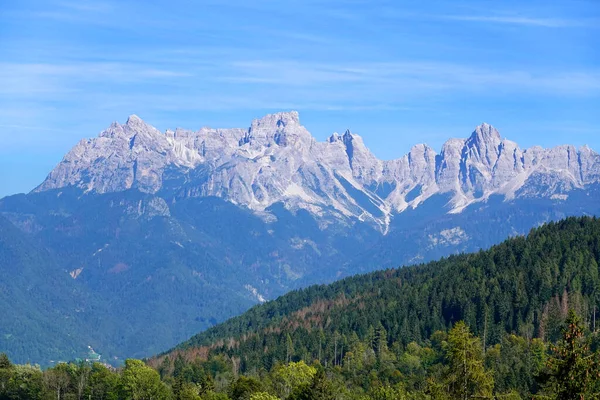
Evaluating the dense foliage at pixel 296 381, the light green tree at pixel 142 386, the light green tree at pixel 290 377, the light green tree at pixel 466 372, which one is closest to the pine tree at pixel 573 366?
the light green tree at pixel 466 372

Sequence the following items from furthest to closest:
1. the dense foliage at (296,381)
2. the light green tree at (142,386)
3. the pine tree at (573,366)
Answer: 1. the light green tree at (142,386)
2. the dense foliage at (296,381)
3. the pine tree at (573,366)

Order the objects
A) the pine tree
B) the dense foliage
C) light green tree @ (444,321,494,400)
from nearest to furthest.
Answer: the pine tree, light green tree @ (444,321,494,400), the dense foliage

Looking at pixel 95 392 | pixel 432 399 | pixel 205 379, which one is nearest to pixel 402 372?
pixel 205 379

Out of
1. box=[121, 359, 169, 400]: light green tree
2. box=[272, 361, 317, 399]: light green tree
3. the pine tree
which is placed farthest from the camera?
box=[272, 361, 317, 399]: light green tree

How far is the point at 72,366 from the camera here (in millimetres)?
182000

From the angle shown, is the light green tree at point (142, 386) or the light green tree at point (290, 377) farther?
the light green tree at point (290, 377)

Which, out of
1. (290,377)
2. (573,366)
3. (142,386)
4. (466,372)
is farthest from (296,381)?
(573,366)

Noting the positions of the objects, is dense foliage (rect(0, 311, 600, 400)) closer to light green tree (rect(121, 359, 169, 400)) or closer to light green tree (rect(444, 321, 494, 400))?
light green tree (rect(121, 359, 169, 400))

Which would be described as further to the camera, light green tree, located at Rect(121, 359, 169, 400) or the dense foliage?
light green tree, located at Rect(121, 359, 169, 400)

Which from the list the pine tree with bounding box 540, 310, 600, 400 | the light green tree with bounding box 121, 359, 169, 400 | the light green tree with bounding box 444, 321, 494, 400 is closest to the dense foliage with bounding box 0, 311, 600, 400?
the light green tree with bounding box 121, 359, 169, 400

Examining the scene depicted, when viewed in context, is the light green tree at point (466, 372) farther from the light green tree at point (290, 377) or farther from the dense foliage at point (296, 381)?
the light green tree at point (290, 377)

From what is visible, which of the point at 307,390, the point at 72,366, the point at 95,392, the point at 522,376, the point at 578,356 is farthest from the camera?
the point at 72,366

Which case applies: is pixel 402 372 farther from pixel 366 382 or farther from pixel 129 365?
pixel 129 365

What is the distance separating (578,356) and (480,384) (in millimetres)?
14388
